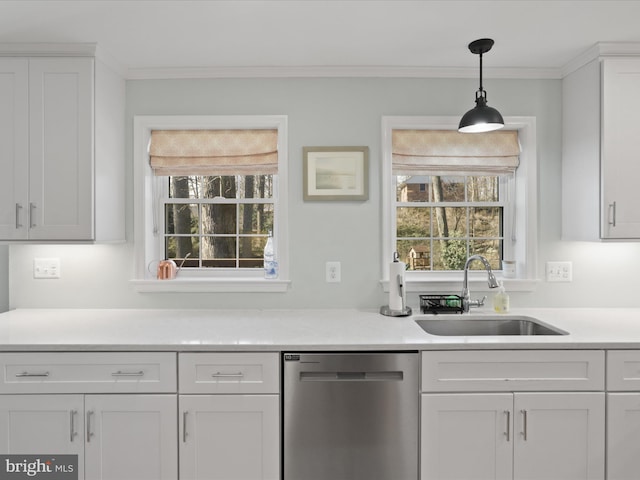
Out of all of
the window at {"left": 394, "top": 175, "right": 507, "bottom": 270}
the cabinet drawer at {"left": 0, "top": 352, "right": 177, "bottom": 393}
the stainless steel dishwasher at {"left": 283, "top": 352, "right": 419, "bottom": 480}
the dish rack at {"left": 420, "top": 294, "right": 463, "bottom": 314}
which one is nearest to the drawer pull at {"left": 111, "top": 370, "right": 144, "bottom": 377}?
the cabinet drawer at {"left": 0, "top": 352, "right": 177, "bottom": 393}

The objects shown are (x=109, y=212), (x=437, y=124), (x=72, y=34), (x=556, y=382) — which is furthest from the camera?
(x=437, y=124)

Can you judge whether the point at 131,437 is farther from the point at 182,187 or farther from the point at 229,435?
the point at 182,187

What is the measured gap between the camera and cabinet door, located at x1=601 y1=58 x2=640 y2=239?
2186 mm

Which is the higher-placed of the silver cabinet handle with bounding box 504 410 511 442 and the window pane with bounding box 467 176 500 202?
the window pane with bounding box 467 176 500 202

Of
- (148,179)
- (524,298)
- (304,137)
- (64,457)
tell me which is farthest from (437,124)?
(64,457)

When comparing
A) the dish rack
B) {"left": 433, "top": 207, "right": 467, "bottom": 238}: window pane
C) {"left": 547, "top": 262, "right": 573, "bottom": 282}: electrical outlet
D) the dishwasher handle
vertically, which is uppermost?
{"left": 433, "top": 207, "right": 467, "bottom": 238}: window pane

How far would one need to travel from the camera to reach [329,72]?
250 cm

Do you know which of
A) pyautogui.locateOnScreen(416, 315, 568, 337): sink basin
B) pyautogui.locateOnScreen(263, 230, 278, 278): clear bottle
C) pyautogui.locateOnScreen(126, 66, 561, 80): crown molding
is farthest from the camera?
pyautogui.locateOnScreen(263, 230, 278, 278): clear bottle

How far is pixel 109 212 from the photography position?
235cm

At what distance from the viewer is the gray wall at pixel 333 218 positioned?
8.31 feet

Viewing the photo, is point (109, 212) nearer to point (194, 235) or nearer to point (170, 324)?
point (194, 235)

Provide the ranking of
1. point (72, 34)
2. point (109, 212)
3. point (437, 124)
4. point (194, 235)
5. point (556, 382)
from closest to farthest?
point (556, 382) → point (72, 34) → point (109, 212) → point (437, 124) → point (194, 235)

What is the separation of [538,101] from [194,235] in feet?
7.65

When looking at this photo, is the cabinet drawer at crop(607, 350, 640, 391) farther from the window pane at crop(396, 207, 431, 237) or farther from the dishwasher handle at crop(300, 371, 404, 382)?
the window pane at crop(396, 207, 431, 237)
